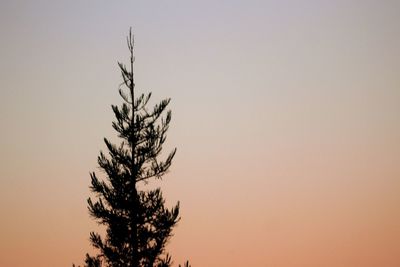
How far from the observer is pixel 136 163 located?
2953 cm

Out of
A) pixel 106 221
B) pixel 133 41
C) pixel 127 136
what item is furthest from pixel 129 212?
pixel 133 41

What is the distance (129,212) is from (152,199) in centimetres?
129

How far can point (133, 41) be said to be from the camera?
30.8 metres

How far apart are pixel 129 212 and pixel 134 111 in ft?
16.7

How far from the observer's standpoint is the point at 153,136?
98.5ft

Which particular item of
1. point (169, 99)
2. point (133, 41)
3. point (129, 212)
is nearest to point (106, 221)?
point (129, 212)

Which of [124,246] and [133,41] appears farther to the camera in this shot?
[133,41]

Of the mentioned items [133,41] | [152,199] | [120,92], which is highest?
[133,41]

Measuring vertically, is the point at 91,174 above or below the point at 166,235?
above

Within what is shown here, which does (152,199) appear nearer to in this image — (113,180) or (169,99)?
(113,180)

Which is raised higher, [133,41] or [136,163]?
[133,41]

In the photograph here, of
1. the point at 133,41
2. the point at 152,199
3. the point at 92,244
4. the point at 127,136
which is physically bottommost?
the point at 92,244

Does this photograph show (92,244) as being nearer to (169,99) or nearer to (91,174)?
(91,174)

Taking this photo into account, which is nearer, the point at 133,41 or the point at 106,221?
the point at 106,221
